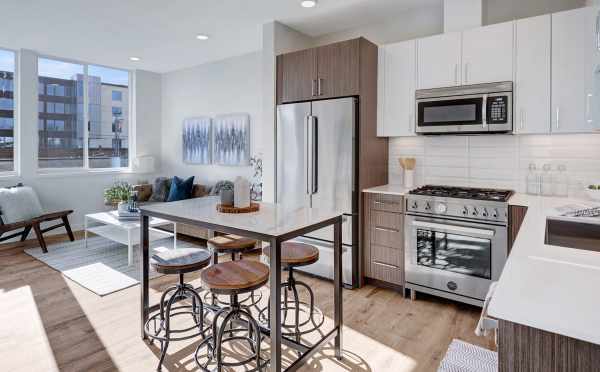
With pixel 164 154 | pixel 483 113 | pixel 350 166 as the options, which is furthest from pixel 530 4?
pixel 164 154

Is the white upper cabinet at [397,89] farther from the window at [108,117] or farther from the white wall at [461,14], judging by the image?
the window at [108,117]

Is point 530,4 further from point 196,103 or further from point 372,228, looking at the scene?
point 196,103

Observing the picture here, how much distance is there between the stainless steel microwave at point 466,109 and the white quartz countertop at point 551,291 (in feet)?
5.84

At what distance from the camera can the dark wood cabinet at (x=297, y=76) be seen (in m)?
3.67

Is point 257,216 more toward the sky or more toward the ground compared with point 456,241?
more toward the sky

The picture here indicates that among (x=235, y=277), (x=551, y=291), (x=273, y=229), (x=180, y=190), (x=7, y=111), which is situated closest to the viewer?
(x=551, y=291)

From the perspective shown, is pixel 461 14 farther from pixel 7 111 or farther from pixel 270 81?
pixel 7 111

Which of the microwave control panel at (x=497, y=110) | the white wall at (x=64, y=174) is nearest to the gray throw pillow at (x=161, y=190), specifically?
the white wall at (x=64, y=174)

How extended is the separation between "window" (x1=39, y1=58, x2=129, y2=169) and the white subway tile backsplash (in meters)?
4.87

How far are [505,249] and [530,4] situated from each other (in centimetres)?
219

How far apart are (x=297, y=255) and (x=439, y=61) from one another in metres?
2.19

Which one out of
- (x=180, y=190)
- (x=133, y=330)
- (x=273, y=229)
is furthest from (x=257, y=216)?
(x=180, y=190)

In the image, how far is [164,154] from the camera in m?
6.81

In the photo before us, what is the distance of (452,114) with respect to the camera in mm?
3143
